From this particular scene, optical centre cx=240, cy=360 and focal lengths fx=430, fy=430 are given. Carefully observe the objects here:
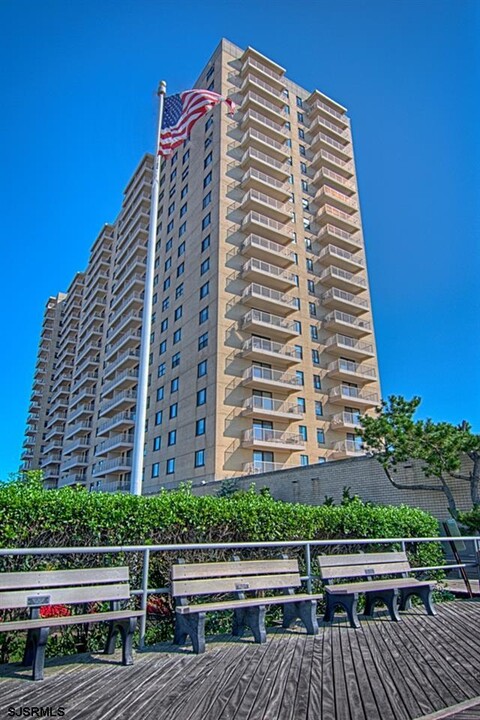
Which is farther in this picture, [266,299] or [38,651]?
[266,299]

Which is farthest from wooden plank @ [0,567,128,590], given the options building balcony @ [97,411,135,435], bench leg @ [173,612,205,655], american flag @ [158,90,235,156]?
building balcony @ [97,411,135,435]

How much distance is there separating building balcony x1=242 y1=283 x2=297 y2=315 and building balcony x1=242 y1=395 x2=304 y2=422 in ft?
23.7

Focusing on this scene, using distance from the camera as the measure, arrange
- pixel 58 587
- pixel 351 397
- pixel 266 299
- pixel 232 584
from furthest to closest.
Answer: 1. pixel 351 397
2. pixel 266 299
3. pixel 232 584
4. pixel 58 587

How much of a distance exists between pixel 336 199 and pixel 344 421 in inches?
826

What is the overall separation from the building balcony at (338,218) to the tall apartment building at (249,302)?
0.45 ft

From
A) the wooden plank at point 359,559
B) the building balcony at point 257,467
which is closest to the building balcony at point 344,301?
the building balcony at point 257,467

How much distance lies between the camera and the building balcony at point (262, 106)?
1479 inches

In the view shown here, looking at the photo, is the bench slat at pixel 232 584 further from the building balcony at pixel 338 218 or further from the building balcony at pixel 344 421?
the building balcony at pixel 338 218

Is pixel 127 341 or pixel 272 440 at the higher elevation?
pixel 127 341

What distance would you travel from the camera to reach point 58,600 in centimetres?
420

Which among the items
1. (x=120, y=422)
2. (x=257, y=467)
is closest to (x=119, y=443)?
(x=120, y=422)

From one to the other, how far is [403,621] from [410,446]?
10242 millimetres

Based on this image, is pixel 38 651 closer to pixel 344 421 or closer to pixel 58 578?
pixel 58 578

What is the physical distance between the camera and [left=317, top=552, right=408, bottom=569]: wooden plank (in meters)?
6.13
